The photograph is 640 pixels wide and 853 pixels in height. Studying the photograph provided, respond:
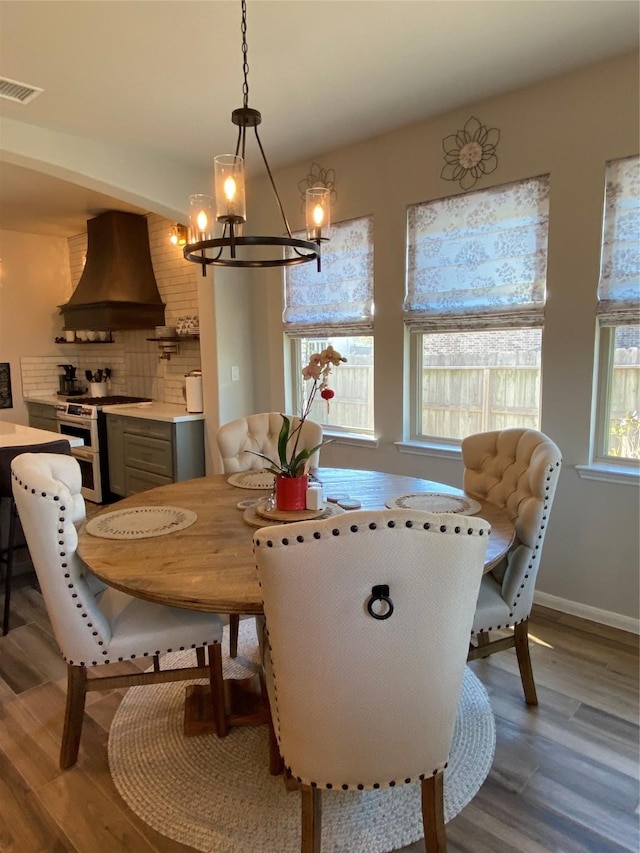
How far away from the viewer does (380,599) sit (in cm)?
110

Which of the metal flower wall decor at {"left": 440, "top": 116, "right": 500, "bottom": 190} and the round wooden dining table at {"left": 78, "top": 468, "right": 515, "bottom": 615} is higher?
the metal flower wall decor at {"left": 440, "top": 116, "right": 500, "bottom": 190}

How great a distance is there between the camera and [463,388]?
3.16 m

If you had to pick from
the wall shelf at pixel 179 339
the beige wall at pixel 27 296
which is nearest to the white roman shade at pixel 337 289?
the wall shelf at pixel 179 339

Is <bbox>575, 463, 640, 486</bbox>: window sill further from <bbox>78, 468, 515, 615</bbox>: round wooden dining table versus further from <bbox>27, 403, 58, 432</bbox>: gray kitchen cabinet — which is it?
<bbox>27, 403, 58, 432</bbox>: gray kitchen cabinet

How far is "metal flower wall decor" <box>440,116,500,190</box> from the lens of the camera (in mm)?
2828

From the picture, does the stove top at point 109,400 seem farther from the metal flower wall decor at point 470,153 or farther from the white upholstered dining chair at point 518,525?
the white upholstered dining chair at point 518,525

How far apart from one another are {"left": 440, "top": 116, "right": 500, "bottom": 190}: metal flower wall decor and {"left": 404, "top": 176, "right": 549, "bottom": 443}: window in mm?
102

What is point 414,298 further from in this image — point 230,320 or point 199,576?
point 199,576

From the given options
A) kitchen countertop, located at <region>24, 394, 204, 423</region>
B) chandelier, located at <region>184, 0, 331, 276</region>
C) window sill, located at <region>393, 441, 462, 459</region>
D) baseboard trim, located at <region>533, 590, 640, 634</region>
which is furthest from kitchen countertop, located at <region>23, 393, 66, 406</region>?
baseboard trim, located at <region>533, 590, 640, 634</region>

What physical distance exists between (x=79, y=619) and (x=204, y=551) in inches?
17.7

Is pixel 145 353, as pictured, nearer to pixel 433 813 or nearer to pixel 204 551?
pixel 204 551

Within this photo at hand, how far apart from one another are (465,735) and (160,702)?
3.86 feet

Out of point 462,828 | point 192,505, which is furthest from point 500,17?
point 462,828

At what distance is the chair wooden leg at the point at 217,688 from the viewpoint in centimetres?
179
